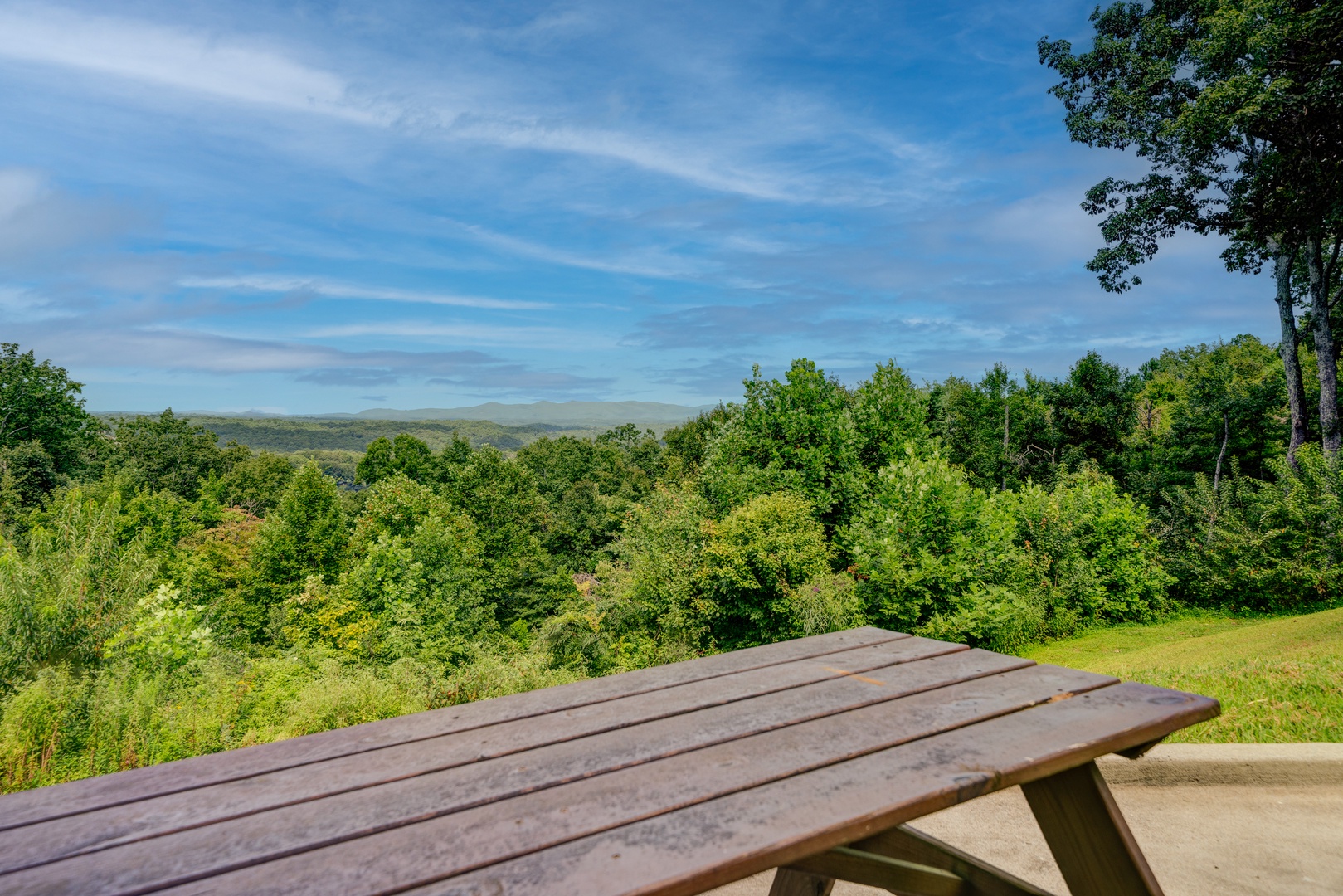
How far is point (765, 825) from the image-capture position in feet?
4.08

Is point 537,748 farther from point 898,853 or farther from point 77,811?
point 898,853

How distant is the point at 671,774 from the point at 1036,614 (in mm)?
16632

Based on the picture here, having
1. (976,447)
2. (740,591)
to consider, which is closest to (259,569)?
(740,591)

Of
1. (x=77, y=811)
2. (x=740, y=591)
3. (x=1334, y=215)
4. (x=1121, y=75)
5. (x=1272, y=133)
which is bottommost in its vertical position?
(x=740, y=591)

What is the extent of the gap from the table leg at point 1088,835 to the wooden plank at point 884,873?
0.35m

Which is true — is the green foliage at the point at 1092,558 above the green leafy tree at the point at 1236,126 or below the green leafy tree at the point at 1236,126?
below

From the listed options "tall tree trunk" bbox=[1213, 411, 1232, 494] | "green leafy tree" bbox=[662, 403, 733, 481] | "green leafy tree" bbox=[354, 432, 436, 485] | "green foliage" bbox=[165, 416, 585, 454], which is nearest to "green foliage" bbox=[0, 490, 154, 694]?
"green leafy tree" bbox=[662, 403, 733, 481]

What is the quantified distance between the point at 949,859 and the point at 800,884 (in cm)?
55

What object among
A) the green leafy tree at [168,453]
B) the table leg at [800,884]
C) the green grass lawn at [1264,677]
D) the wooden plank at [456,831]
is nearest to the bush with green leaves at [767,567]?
the green grass lawn at [1264,677]

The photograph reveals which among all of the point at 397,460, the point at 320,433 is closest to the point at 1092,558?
the point at 397,460

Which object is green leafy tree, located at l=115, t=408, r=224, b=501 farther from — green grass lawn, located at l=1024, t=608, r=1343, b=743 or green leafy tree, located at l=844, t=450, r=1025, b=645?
green grass lawn, located at l=1024, t=608, r=1343, b=743

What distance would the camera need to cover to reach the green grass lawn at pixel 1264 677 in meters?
4.24

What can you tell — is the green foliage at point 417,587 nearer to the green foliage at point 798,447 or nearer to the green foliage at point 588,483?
the green foliage at point 588,483

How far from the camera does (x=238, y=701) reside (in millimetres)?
10102
